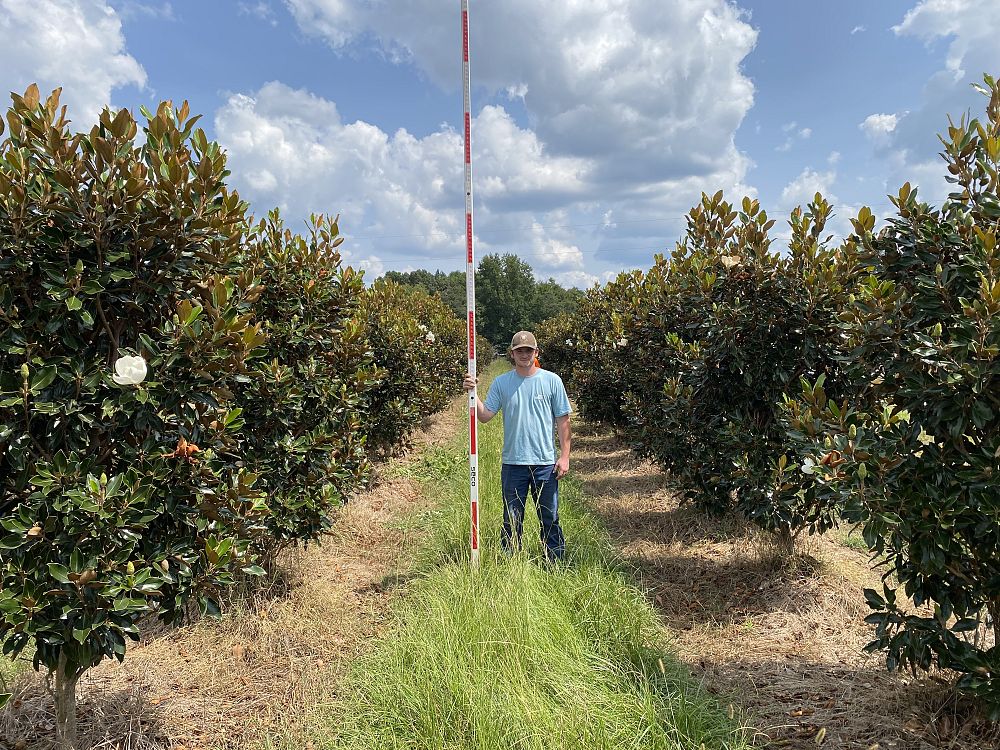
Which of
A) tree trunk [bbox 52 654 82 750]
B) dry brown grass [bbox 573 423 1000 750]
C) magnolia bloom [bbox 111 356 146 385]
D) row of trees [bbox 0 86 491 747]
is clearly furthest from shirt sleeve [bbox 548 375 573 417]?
tree trunk [bbox 52 654 82 750]

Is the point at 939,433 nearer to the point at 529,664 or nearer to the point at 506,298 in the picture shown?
the point at 529,664

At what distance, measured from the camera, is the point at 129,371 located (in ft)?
7.51

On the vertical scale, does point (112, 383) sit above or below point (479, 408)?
above

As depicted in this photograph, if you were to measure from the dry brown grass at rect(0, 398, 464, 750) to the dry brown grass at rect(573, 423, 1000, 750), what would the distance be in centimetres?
222

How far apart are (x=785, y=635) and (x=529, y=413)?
7.53ft

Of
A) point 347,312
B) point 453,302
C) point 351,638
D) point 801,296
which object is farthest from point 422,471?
point 453,302

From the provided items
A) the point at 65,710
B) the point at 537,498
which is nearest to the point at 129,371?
the point at 65,710

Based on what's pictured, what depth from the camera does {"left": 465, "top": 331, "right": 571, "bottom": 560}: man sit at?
14.9 ft

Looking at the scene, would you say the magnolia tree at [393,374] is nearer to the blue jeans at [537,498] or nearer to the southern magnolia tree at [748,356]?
the blue jeans at [537,498]

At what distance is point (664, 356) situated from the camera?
5973 millimetres

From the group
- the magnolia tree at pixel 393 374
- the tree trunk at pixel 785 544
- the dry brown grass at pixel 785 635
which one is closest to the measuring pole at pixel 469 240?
the dry brown grass at pixel 785 635

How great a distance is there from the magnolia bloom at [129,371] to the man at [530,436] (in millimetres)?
2492

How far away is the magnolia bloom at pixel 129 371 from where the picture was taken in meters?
2.28

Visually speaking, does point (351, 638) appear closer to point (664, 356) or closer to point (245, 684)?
point (245, 684)
